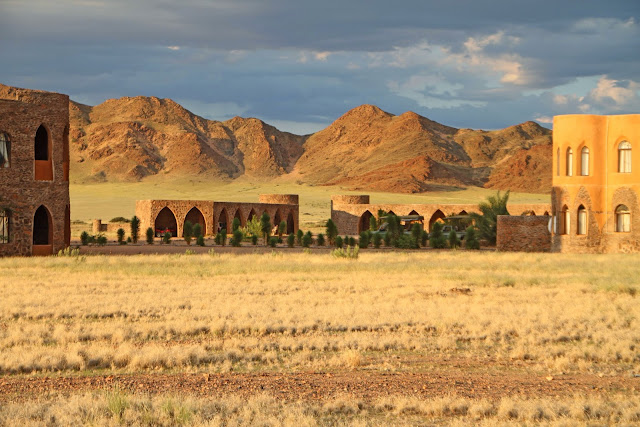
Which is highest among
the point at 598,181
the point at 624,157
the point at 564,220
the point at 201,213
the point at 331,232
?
the point at 624,157

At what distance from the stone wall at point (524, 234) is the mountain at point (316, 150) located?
247ft

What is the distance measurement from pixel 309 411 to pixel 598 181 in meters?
27.6

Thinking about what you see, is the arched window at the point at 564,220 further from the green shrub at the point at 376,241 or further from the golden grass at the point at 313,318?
the green shrub at the point at 376,241

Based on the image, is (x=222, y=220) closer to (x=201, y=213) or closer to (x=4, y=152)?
(x=201, y=213)

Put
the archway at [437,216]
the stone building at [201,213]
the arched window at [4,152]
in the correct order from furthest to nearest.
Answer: the archway at [437,216]
the stone building at [201,213]
the arched window at [4,152]

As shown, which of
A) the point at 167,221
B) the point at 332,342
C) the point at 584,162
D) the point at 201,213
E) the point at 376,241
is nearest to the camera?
the point at 332,342

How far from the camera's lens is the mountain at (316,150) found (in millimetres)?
124812

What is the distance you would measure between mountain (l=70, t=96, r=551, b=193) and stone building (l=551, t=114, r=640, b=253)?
75400 millimetres

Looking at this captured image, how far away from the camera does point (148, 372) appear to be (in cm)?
1028

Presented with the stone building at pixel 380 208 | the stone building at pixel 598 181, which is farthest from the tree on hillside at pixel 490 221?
the stone building at pixel 380 208

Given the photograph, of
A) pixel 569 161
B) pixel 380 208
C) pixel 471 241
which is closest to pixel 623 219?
pixel 569 161

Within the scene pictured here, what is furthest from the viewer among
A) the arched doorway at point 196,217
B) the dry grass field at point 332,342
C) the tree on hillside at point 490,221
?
the arched doorway at point 196,217

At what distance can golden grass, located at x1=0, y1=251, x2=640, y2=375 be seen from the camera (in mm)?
11000

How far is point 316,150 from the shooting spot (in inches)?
6403
